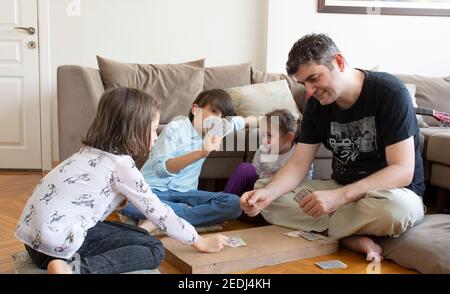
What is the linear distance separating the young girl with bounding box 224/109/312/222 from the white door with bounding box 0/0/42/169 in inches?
77.8

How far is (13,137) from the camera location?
3.69 metres

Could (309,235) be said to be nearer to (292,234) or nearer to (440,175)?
(292,234)

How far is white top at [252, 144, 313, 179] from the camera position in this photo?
242cm

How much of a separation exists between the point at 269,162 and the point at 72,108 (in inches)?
45.0

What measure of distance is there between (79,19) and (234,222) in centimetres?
227

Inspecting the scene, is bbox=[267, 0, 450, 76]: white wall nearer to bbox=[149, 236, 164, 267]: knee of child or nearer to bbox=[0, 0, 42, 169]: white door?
bbox=[0, 0, 42, 169]: white door

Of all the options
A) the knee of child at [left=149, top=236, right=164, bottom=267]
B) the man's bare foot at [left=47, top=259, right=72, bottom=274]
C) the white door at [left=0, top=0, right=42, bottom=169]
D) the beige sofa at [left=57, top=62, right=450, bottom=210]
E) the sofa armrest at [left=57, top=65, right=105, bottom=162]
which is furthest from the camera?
the white door at [left=0, top=0, right=42, bottom=169]

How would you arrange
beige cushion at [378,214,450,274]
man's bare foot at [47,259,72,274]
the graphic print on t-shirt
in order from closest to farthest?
man's bare foot at [47,259,72,274]
beige cushion at [378,214,450,274]
the graphic print on t-shirt

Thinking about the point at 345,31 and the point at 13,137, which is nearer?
the point at 13,137

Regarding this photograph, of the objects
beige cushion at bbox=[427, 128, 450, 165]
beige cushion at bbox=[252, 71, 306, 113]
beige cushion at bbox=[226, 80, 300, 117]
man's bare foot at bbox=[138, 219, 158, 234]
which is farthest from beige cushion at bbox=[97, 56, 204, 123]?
beige cushion at bbox=[427, 128, 450, 165]
